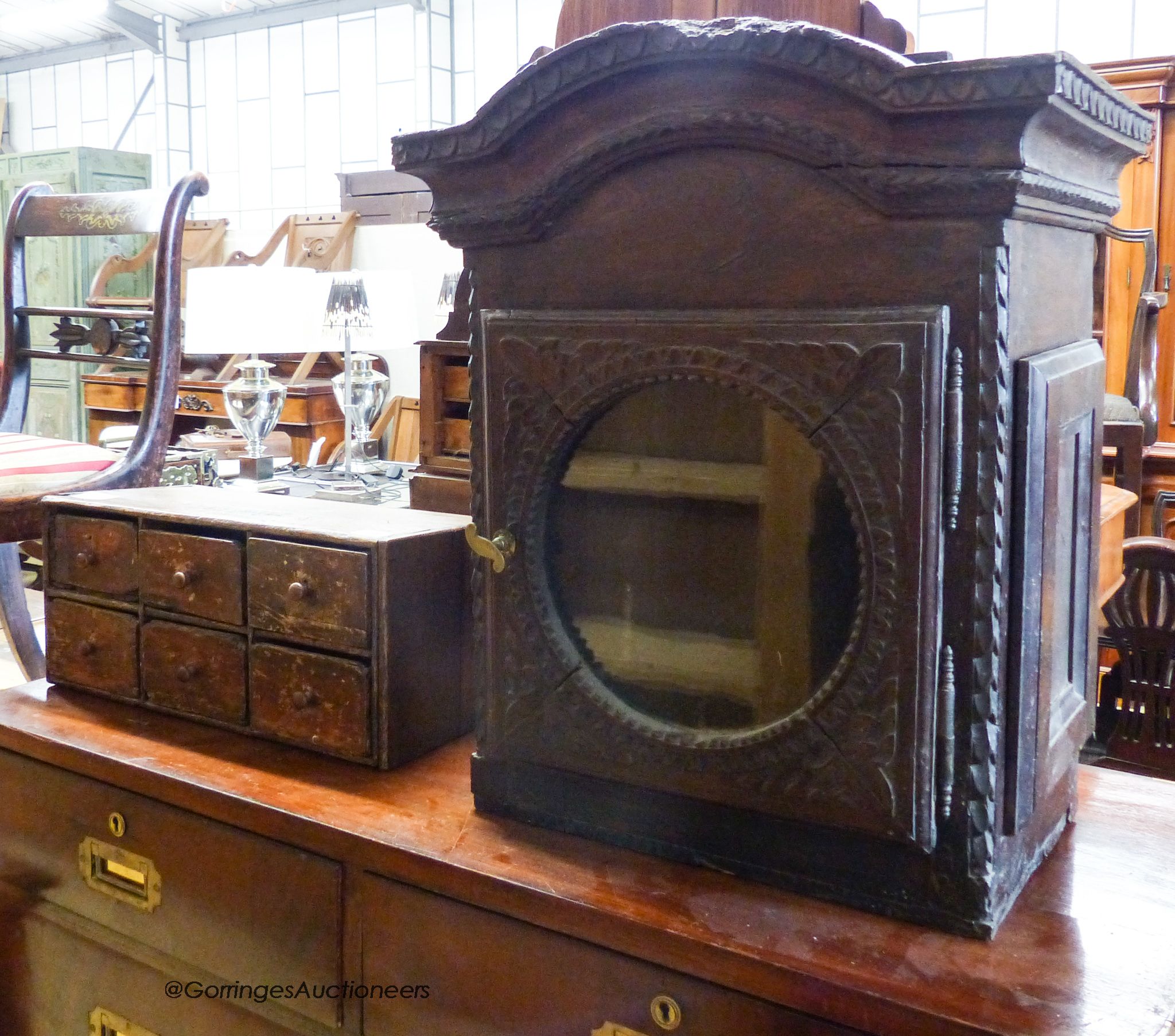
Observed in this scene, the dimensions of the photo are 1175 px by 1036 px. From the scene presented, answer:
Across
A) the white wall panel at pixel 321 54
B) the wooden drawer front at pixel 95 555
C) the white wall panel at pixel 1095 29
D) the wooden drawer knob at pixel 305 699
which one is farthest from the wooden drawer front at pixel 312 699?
the white wall panel at pixel 321 54

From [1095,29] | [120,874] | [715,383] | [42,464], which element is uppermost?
[1095,29]

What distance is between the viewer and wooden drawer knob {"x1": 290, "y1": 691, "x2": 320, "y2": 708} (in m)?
1.16

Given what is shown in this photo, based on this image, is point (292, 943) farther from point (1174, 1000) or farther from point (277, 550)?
point (1174, 1000)

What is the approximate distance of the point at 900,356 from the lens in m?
0.81

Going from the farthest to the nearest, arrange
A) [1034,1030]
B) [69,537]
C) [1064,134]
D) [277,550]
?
[69,537]
[277,550]
[1064,134]
[1034,1030]

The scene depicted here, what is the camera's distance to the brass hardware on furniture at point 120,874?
117 centimetres

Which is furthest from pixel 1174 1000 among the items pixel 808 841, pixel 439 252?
pixel 439 252

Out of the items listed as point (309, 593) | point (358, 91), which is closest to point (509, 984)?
point (309, 593)

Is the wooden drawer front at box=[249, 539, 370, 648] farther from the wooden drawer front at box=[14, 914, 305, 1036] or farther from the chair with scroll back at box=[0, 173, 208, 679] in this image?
the chair with scroll back at box=[0, 173, 208, 679]

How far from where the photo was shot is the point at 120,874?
3.94 feet

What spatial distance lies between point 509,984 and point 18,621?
1290mm

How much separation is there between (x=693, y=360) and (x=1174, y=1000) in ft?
1.84

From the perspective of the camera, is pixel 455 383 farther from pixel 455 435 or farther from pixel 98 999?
pixel 98 999

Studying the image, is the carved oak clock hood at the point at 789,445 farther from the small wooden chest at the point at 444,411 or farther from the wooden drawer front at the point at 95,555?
the small wooden chest at the point at 444,411
